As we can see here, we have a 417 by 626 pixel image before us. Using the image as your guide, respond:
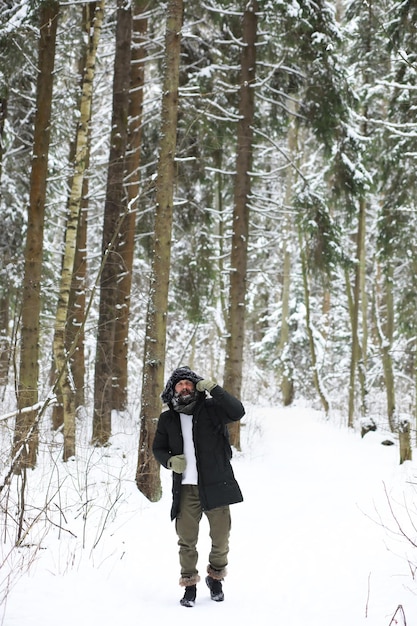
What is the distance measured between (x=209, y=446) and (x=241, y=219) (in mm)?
7595

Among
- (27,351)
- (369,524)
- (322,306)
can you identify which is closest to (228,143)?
(27,351)

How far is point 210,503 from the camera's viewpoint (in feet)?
13.7

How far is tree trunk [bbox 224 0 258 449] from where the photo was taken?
439 inches

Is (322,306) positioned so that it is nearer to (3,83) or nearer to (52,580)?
(3,83)

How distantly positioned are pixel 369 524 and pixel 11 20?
787 centimetres

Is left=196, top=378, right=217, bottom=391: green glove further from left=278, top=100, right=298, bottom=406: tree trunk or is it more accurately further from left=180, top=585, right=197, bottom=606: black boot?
left=278, top=100, right=298, bottom=406: tree trunk

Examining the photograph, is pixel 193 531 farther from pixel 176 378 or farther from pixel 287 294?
pixel 287 294

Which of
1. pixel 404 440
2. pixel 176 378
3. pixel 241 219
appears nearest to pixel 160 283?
pixel 176 378

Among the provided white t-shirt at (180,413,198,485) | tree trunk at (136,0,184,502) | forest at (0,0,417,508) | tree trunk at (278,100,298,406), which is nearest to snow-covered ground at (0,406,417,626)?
tree trunk at (136,0,184,502)

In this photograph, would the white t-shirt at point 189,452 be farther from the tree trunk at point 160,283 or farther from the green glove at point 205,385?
the tree trunk at point 160,283

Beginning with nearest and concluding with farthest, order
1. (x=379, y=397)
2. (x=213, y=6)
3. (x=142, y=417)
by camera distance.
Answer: (x=142, y=417) → (x=213, y=6) → (x=379, y=397)

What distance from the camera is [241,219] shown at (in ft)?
37.0

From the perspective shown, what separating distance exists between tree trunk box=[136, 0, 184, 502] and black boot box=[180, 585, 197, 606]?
2.71 meters

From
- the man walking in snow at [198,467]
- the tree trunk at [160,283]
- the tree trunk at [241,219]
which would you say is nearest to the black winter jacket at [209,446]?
the man walking in snow at [198,467]
